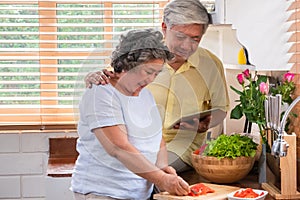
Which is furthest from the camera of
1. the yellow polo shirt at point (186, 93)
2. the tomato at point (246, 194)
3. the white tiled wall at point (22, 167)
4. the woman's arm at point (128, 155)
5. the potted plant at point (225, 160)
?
the white tiled wall at point (22, 167)

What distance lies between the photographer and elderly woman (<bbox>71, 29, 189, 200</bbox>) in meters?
1.94

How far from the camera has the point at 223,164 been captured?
6.89 feet

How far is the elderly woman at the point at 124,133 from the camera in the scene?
76.5 inches

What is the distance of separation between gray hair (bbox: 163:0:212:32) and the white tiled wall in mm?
1116

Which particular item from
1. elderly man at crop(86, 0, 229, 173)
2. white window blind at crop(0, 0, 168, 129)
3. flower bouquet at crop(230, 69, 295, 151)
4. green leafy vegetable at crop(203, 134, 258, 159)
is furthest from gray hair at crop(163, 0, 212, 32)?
white window blind at crop(0, 0, 168, 129)

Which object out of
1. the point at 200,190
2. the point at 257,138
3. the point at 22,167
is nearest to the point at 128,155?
the point at 200,190

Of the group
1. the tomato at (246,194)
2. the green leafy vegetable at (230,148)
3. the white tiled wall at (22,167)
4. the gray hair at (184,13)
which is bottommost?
the white tiled wall at (22,167)

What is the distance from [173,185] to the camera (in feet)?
6.25

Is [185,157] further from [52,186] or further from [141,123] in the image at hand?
[52,186]

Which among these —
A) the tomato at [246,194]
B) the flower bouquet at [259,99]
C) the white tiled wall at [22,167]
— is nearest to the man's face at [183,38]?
the flower bouquet at [259,99]

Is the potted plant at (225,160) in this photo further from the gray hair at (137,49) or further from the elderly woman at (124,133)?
the gray hair at (137,49)

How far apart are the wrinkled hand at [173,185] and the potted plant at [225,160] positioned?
20 centimetres

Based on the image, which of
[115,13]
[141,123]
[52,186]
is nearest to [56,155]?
[52,186]

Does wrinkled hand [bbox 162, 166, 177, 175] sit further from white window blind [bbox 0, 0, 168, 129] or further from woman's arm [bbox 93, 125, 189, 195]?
white window blind [bbox 0, 0, 168, 129]
